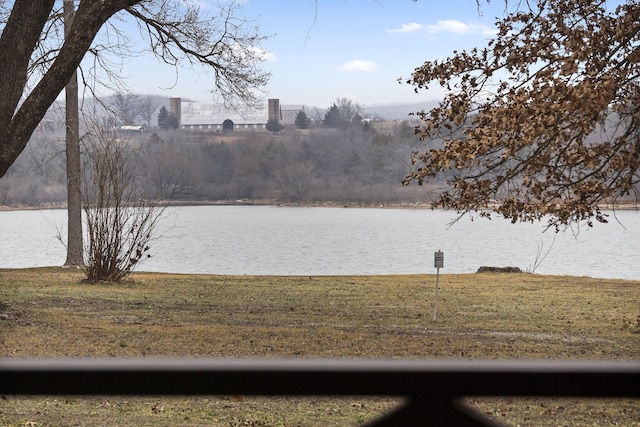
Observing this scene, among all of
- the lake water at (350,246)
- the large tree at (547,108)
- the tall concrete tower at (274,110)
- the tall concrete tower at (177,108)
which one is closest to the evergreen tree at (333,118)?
the tall concrete tower at (274,110)

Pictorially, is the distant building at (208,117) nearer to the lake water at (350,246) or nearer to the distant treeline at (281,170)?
the distant treeline at (281,170)

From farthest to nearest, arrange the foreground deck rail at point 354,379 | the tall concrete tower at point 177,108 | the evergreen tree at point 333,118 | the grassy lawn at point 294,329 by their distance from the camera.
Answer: the tall concrete tower at point 177,108 → the evergreen tree at point 333,118 → the grassy lawn at point 294,329 → the foreground deck rail at point 354,379

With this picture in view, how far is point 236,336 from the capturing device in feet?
41.1

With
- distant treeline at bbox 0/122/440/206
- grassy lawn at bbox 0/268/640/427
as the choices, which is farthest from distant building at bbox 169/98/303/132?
grassy lawn at bbox 0/268/640/427

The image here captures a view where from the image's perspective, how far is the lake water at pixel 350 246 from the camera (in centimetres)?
→ 3641

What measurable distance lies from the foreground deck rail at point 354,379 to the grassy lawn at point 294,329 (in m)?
4.30

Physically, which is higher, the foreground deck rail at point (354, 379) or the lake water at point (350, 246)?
the foreground deck rail at point (354, 379)

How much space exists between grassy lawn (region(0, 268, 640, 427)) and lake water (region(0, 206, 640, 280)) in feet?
14.8

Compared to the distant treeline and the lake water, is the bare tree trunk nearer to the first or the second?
the lake water

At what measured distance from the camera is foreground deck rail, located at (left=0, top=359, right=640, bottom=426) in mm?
1090

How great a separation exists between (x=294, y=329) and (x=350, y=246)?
1370 inches

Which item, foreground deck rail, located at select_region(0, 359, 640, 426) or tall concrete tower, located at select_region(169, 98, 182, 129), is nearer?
foreground deck rail, located at select_region(0, 359, 640, 426)

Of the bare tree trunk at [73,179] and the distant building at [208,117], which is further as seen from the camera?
the distant building at [208,117]

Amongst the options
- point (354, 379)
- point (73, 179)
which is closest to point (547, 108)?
point (354, 379)
